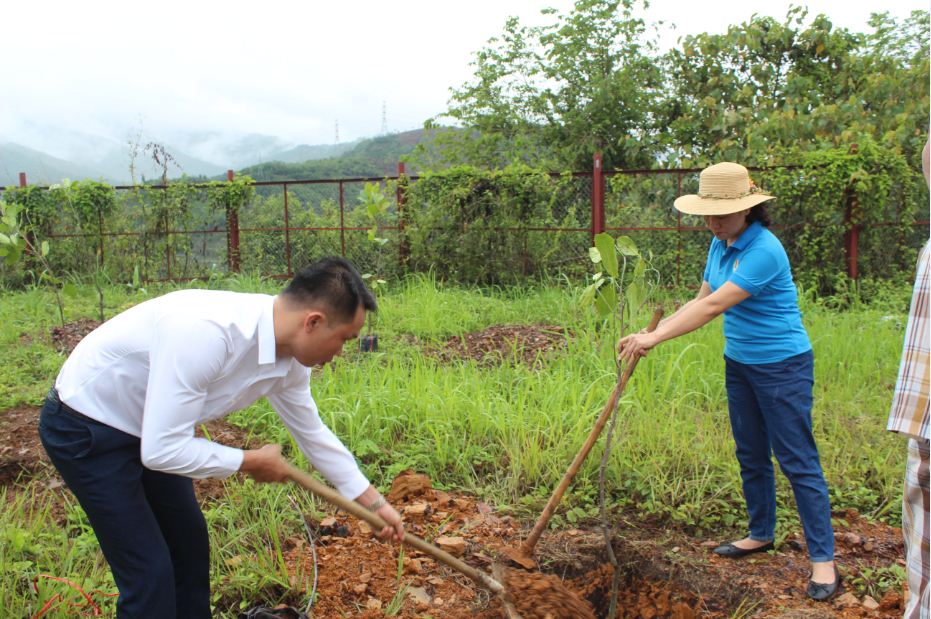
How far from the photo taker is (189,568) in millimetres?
2273

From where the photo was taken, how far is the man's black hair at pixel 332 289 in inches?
73.2

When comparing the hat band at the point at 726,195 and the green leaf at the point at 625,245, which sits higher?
the hat band at the point at 726,195

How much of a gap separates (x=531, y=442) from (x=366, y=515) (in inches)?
64.6

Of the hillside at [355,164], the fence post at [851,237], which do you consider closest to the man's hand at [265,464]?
the fence post at [851,237]

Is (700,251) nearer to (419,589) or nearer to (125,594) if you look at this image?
(419,589)

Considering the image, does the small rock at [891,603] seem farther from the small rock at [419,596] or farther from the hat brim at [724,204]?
the small rock at [419,596]

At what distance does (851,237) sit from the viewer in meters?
8.21

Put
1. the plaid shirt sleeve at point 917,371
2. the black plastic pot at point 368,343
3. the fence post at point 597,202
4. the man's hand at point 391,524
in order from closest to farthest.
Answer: the plaid shirt sleeve at point 917,371 → the man's hand at point 391,524 → the black plastic pot at point 368,343 → the fence post at point 597,202

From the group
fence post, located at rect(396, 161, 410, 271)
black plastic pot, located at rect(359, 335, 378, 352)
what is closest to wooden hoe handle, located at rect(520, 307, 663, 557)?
black plastic pot, located at rect(359, 335, 378, 352)

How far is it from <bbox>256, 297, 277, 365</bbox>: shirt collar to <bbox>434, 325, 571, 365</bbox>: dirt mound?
3305 mm

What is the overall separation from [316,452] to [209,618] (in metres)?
0.69

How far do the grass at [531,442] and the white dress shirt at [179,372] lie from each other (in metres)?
1.11

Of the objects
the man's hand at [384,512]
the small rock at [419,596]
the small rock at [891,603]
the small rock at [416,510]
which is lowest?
the small rock at [891,603]

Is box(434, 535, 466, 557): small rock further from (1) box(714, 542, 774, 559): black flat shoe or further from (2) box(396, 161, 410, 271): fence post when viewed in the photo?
(2) box(396, 161, 410, 271): fence post
